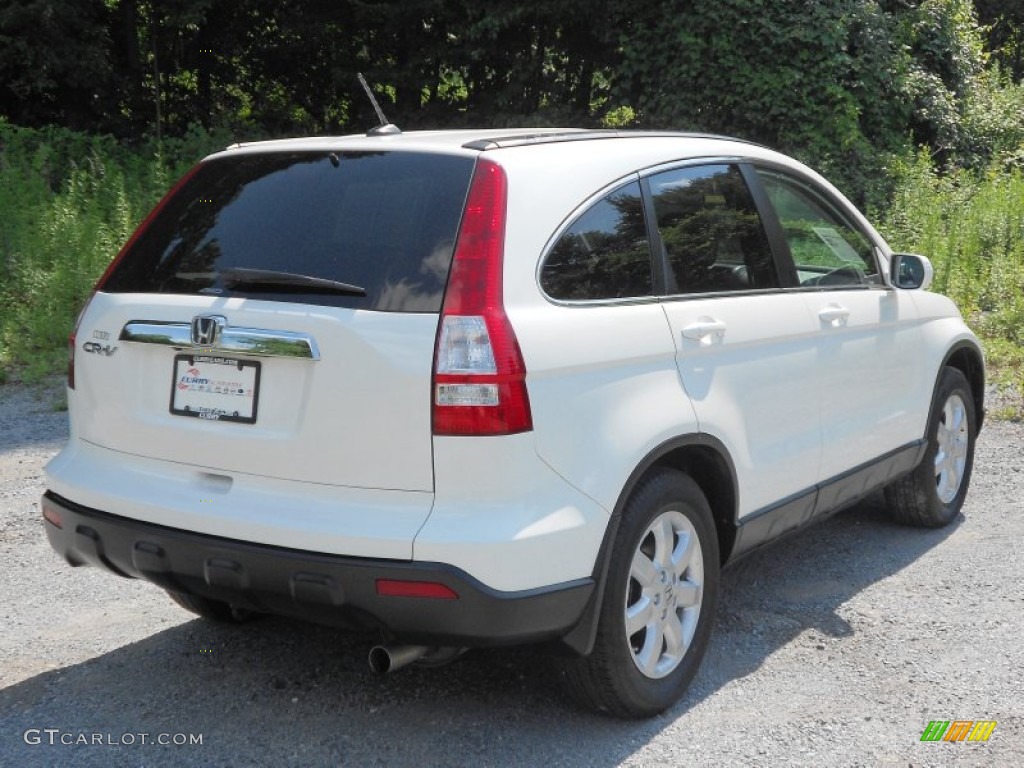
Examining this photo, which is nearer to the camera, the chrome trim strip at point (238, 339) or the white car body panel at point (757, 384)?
the chrome trim strip at point (238, 339)

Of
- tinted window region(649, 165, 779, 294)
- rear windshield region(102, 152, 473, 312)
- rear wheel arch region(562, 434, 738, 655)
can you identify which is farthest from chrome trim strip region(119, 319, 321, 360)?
tinted window region(649, 165, 779, 294)

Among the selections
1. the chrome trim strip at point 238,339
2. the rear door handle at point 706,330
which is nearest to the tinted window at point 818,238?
the rear door handle at point 706,330

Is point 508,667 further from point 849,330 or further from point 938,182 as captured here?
point 938,182

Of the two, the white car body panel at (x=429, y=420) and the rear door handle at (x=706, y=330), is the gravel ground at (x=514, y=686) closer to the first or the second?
the white car body panel at (x=429, y=420)

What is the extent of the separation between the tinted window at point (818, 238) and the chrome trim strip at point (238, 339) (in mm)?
2175

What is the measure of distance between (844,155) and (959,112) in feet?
8.62

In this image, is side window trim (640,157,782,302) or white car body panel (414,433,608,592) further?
side window trim (640,157,782,302)

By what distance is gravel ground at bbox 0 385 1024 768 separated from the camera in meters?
3.56

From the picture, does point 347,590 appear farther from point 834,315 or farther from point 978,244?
point 978,244

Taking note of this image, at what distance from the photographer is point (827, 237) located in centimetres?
498

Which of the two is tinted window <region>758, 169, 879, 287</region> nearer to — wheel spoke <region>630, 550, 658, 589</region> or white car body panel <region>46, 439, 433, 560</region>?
wheel spoke <region>630, 550, 658, 589</region>

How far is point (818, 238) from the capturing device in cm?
492

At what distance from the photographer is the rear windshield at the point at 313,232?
3291 mm

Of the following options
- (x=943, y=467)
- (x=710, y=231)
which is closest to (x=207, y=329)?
(x=710, y=231)
